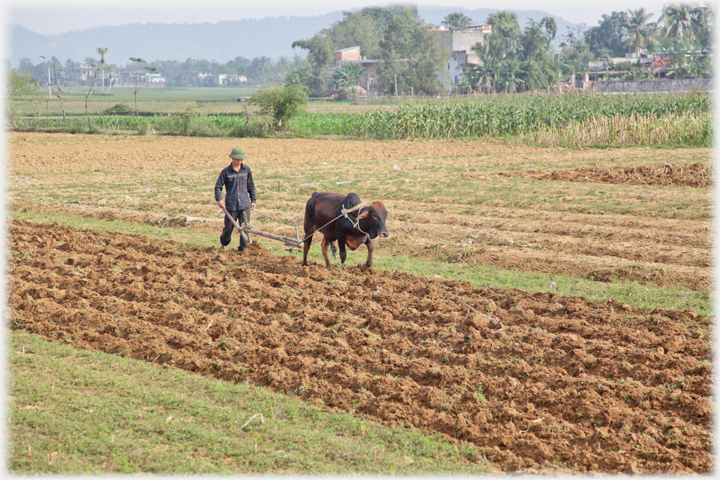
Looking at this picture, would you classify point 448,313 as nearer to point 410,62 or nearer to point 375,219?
point 375,219

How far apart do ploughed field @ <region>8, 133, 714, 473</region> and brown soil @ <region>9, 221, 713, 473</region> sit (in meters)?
0.02

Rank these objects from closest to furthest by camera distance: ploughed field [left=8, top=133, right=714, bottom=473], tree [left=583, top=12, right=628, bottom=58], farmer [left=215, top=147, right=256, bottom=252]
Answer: ploughed field [left=8, top=133, right=714, bottom=473]
farmer [left=215, top=147, right=256, bottom=252]
tree [left=583, top=12, right=628, bottom=58]

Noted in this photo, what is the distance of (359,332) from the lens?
7.11 metres

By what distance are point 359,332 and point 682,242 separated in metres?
6.82

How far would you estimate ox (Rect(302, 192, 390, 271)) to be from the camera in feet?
28.5

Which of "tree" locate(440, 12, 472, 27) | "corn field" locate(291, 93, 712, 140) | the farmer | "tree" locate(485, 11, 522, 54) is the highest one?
"tree" locate(440, 12, 472, 27)

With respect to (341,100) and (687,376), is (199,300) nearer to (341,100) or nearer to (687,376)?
(687,376)

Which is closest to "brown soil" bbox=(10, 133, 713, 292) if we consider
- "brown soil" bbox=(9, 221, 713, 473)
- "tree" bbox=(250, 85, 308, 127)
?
"brown soil" bbox=(9, 221, 713, 473)

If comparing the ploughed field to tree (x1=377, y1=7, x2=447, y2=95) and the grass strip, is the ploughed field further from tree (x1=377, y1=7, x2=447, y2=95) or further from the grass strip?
tree (x1=377, y1=7, x2=447, y2=95)

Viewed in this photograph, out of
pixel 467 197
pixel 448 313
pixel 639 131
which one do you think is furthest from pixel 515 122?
pixel 448 313

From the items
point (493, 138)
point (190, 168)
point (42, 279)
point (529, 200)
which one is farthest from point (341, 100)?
point (42, 279)

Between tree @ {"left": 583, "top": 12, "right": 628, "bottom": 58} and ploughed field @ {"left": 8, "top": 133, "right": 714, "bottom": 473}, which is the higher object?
tree @ {"left": 583, "top": 12, "right": 628, "bottom": 58}

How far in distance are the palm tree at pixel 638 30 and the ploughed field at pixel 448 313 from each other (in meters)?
80.8

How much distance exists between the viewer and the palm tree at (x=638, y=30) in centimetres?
8762
